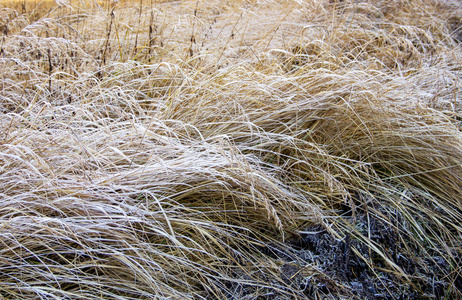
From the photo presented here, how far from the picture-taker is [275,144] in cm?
154

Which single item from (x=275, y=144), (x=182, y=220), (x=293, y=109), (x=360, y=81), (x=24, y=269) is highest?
(x=360, y=81)

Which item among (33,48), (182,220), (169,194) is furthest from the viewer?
(33,48)

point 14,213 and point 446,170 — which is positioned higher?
point 446,170

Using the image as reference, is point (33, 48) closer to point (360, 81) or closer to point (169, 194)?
point (169, 194)

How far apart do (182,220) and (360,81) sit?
3.09 ft

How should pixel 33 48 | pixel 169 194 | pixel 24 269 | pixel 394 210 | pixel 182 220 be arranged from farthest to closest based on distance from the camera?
pixel 33 48 < pixel 394 210 < pixel 169 194 < pixel 182 220 < pixel 24 269

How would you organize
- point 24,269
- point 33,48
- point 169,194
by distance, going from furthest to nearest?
point 33,48, point 169,194, point 24,269

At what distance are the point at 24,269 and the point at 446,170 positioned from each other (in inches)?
58.3

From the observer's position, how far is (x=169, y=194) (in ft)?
4.28

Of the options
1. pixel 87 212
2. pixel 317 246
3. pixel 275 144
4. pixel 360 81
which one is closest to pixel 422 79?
pixel 360 81

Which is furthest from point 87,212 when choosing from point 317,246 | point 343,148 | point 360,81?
point 360,81

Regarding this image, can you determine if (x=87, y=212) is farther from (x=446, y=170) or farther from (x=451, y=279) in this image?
(x=446, y=170)

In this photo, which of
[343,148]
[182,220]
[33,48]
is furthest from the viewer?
[33,48]

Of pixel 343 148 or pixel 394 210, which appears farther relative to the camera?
pixel 343 148
